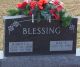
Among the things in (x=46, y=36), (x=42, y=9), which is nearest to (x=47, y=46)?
(x=46, y=36)

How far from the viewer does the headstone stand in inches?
234

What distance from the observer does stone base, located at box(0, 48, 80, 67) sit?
598cm

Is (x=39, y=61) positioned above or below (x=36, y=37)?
below

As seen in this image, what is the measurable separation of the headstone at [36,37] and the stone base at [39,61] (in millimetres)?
62

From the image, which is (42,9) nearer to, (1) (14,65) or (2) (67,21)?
(2) (67,21)

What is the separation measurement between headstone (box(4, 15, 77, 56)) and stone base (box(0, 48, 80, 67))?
6 cm

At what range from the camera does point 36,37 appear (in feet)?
19.7

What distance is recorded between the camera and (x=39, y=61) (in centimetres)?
602

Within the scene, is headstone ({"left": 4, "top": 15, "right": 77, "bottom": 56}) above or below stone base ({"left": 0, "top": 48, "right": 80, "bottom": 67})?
above

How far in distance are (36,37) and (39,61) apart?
0.33m

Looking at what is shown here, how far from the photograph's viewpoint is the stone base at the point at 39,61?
19.6 feet

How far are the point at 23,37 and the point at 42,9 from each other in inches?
18.3

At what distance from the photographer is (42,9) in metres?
6.02

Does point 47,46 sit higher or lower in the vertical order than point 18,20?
lower
